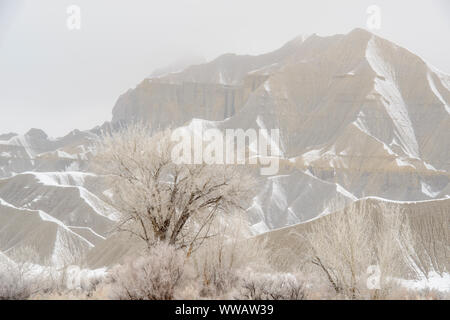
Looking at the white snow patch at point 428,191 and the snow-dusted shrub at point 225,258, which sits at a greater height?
the snow-dusted shrub at point 225,258

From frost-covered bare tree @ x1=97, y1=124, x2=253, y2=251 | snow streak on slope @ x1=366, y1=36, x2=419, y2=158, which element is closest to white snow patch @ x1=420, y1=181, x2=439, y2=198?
snow streak on slope @ x1=366, y1=36, x2=419, y2=158

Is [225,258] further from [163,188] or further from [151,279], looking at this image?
[151,279]

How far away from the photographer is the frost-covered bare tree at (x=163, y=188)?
50.1 feet

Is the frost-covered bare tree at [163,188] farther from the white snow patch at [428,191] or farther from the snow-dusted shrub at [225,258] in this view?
the white snow patch at [428,191]

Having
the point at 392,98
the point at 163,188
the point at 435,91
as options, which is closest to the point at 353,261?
the point at 163,188

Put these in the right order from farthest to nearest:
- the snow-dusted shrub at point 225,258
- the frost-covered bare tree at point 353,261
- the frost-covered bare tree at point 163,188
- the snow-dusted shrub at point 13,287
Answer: the frost-covered bare tree at point 163,188 → the snow-dusted shrub at point 225,258 → the frost-covered bare tree at point 353,261 → the snow-dusted shrub at point 13,287

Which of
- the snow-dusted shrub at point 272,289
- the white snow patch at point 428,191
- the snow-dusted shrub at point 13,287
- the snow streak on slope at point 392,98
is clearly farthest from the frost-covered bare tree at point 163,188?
the snow streak on slope at point 392,98

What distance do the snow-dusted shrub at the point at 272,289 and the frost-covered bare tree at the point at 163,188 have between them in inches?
133

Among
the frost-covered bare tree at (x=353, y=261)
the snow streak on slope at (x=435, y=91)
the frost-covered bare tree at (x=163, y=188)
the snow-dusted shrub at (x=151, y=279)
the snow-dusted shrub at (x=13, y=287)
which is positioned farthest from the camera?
the snow streak on slope at (x=435, y=91)

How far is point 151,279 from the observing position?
1138 cm

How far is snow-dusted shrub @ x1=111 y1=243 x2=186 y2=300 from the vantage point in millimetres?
11281

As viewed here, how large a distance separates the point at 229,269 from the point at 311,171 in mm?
85562

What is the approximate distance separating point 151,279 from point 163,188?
15.0 feet
